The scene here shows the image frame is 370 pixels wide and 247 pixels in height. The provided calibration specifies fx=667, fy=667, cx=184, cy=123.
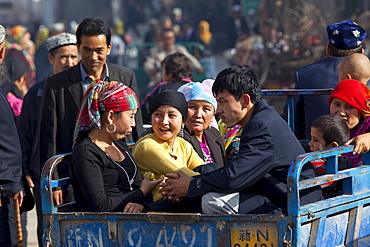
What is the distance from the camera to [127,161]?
3.93 metres

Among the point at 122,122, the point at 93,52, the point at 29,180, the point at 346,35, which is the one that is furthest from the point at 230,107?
the point at 29,180

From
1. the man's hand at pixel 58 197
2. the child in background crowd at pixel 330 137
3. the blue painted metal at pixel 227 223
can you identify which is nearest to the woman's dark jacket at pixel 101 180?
the blue painted metal at pixel 227 223

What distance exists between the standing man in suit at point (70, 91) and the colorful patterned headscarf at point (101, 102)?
105 cm

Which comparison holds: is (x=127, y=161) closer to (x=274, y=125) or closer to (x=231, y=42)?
(x=274, y=125)

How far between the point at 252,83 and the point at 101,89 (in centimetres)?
89

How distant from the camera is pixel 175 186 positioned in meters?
3.68

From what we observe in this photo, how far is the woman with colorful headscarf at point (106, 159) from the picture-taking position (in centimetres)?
370

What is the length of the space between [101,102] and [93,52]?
122 cm

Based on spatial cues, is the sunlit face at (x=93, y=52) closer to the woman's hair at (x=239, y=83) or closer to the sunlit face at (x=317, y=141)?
the woman's hair at (x=239, y=83)

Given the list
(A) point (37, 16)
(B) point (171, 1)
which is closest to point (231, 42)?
(B) point (171, 1)

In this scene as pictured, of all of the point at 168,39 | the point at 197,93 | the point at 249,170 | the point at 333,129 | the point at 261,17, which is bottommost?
the point at 249,170

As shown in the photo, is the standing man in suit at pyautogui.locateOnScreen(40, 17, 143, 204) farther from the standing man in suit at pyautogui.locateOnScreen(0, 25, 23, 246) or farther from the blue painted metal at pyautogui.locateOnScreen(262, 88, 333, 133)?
the blue painted metal at pyautogui.locateOnScreen(262, 88, 333, 133)

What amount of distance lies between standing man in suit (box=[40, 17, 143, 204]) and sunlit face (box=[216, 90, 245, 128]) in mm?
1416

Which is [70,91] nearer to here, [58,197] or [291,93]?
[58,197]
